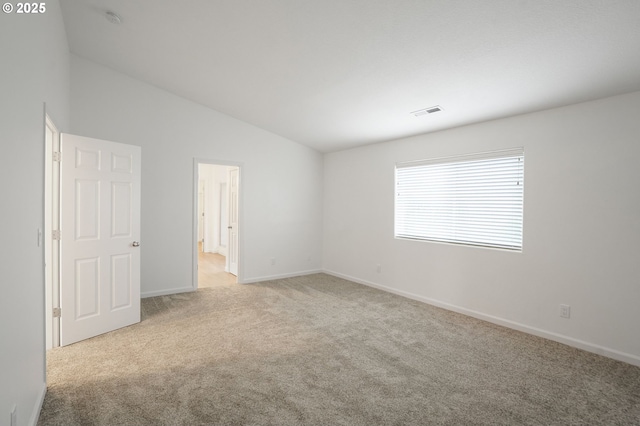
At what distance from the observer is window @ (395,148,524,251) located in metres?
3.78

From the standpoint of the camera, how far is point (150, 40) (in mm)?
3549

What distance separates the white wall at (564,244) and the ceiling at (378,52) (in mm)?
245

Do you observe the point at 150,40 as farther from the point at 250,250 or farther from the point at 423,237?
the point at 423,237

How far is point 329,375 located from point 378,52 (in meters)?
2.87

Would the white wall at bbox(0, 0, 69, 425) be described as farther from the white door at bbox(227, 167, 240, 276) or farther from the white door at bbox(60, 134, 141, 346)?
the white door at bbox(227, 167, 240, 276)

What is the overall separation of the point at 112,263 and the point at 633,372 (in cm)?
508

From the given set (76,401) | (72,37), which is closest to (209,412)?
(76,401)

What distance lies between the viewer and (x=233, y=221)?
6129 millimetres

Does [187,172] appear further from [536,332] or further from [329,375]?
[536,332]

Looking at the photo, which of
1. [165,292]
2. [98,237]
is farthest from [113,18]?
[165,292]

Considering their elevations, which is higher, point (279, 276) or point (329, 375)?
point (279, 276)

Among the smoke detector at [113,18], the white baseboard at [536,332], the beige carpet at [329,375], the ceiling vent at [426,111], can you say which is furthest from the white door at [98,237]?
the white baseboard at [536,332]

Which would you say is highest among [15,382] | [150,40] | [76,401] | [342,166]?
[150,40]

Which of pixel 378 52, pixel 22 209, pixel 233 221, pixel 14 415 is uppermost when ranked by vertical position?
pixel 378 52
